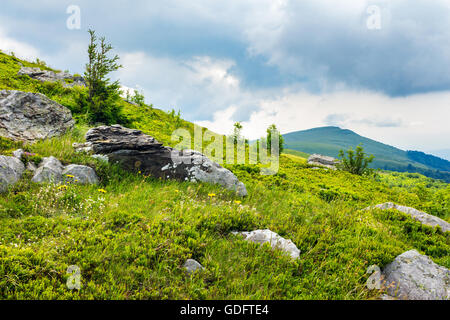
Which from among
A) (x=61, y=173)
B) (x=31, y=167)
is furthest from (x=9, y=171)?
(x=61, y=173)

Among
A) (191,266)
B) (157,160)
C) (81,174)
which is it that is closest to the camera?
(191,266)

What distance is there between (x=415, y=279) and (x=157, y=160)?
8.75 metres

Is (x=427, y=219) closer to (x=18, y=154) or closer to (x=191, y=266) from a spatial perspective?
(x=191, y=266)

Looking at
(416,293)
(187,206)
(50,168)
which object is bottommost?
(416,293)

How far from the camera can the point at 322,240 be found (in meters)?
6.14

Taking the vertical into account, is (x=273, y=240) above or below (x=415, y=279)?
above

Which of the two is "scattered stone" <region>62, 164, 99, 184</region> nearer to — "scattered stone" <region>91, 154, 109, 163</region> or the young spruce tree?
"scattered stone" <region>91, 154, 109, 163</region>

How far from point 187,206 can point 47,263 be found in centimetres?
336

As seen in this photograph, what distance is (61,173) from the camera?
7.68 metres

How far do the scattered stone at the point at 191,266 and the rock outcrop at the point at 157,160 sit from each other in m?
5.19

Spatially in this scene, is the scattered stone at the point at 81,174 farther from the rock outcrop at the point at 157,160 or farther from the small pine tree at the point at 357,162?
the small pine tree at the point at 357,162

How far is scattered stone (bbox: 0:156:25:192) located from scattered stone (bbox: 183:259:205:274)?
546 centimetres
